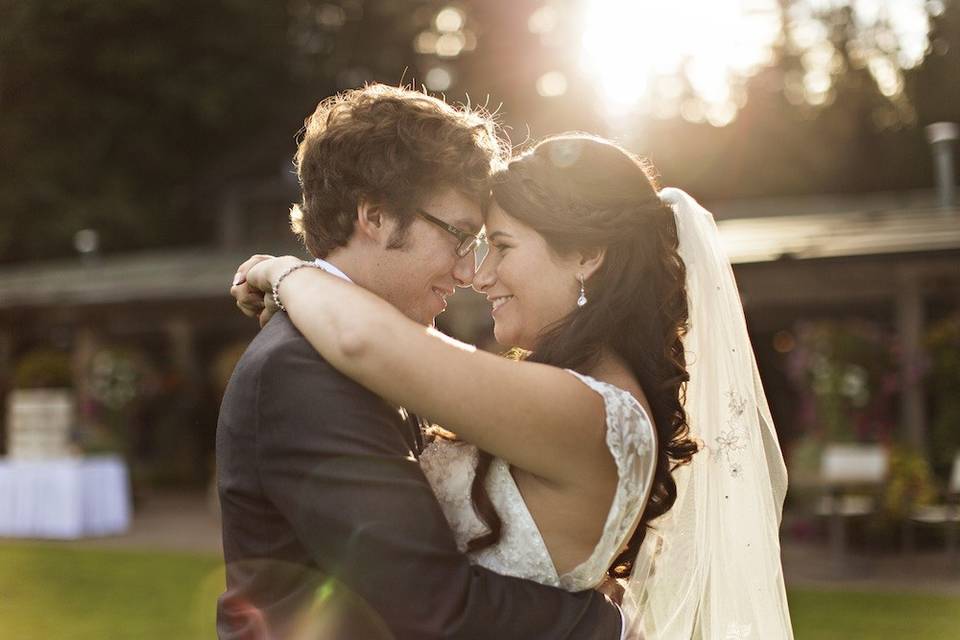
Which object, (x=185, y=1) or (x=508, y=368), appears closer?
(x=508, y=368)

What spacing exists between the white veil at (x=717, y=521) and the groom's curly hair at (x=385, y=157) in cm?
91

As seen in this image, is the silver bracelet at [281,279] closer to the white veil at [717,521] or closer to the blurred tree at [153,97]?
the white veil at [717,521]

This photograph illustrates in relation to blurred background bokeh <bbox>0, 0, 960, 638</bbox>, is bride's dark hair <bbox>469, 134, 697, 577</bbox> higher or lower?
lower

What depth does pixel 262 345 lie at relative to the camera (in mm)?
2367

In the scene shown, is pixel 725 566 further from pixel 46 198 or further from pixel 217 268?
pixel 46 198

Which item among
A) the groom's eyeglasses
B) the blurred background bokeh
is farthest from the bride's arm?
the blurred background bokeh

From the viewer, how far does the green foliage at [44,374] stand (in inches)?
588

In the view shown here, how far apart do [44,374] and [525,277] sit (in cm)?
1337

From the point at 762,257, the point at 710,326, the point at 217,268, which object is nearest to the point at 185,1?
the point at 217,268

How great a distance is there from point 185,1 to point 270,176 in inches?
219

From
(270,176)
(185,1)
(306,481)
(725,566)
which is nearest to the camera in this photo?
(306,481)

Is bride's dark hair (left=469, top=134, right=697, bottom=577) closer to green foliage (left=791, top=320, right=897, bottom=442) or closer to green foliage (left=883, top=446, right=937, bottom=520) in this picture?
green foliage (left=883, top=446, right=937, bottom=520)

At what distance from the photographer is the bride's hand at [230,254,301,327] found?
2.59 m

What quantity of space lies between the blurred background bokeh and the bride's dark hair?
437 inches
